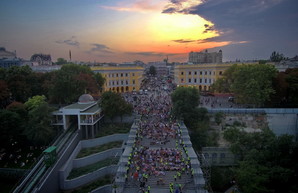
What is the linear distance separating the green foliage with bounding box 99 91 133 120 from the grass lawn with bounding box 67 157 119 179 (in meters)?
7.67

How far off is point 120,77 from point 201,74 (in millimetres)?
22722

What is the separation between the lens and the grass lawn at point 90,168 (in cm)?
2359

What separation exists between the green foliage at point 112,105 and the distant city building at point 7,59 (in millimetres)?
70171

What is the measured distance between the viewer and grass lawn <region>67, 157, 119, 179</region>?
23.6 metres

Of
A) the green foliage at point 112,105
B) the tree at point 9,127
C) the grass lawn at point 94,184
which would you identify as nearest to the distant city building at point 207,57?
the green foliage at point 112,105

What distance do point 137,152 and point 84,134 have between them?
390 inches

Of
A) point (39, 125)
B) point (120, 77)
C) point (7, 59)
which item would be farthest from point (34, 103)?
point (7, 59)

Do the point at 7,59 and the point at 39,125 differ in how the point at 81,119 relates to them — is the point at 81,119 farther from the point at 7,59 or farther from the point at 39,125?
the point at 7,59

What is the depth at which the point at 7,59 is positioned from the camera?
8556cm

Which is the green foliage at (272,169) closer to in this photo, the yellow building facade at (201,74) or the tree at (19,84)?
the tree at (19,84)

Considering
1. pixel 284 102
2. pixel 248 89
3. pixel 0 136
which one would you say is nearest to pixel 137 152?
pixel 0 136

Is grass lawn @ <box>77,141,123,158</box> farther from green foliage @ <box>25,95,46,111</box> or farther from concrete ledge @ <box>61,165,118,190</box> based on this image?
green foliage @ <box>25,95,46,111</box>

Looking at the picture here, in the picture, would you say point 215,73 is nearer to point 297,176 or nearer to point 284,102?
point 284,102

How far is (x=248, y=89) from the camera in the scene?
111ft
